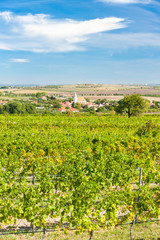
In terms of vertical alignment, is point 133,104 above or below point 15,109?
above

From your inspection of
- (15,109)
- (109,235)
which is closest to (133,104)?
(109,235)

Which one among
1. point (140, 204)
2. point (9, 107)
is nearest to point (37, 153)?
point (140, 204)

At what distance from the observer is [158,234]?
7.39 meters

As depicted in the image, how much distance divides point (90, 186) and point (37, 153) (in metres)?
6.73

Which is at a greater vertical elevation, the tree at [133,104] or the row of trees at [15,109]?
the tree at [133,104]

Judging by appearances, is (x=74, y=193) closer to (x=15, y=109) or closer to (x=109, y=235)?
(x=109, y=235)

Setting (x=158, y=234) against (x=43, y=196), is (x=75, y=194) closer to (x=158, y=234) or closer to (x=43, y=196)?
(x=43, y=196)

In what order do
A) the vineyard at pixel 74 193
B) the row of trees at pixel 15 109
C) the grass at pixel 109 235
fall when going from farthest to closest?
the row of trees at pixel 15 109, the grass at pixel 109 235, the vineyard at pixel 74 193

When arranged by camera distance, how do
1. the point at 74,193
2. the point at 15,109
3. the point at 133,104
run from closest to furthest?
the point at 74,193 < the point at 133,104 < the point at 15,109

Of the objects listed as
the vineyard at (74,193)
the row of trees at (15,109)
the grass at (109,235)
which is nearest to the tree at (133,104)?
the vineyard at (74,193)

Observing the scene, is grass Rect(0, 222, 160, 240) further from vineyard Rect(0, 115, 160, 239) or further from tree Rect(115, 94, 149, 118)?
tree Rect(115, 94, 149, 118)

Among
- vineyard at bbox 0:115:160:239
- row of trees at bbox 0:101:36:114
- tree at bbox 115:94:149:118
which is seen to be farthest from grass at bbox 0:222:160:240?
row of trees at bbox 0:101:36:114

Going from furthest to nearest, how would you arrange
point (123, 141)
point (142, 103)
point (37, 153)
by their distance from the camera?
1. point (142, 103)
2. point (123, 141)
3. point (37, 153)

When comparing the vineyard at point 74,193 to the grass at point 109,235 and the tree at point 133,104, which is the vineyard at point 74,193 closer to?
the grass at point 109,235
